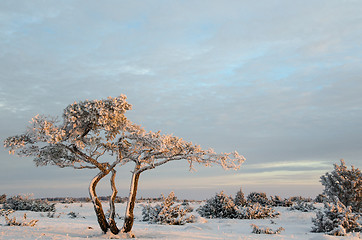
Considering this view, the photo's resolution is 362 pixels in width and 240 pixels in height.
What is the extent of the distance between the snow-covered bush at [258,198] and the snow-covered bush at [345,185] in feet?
35.1

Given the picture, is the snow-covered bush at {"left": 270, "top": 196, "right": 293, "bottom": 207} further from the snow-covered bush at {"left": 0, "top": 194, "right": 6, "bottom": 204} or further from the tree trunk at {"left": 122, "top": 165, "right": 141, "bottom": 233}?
the snow-covered bush at {"left": 0, "top": 194, "right": 6, "bottom": 204}

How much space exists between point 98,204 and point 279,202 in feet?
79.7

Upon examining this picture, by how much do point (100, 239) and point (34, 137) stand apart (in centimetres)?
469

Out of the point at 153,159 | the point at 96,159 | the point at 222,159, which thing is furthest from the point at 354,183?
the point at 96,159

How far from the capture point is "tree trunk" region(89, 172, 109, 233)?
46.7 feet

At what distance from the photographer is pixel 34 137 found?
13.3 meters

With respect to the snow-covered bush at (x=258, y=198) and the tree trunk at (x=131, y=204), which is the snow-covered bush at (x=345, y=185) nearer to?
the snow-covered bush at (x=258, y=198)

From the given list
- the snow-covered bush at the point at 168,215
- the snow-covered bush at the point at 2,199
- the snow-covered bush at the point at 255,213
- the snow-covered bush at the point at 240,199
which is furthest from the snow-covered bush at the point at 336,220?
the snow-covered bush at the point at 2,199

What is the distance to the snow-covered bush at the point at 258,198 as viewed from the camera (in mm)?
33750

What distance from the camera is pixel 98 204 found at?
14320mm

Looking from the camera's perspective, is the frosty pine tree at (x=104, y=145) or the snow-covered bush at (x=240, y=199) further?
the snow-covered bush at (x=240, y=199)

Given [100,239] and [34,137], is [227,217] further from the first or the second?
[34,137]

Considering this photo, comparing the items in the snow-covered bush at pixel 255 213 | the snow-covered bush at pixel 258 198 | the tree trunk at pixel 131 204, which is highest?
the tree trunk at pixel 131 204

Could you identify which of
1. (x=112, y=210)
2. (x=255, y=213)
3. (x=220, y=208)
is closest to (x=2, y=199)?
(x=220, y=208)
